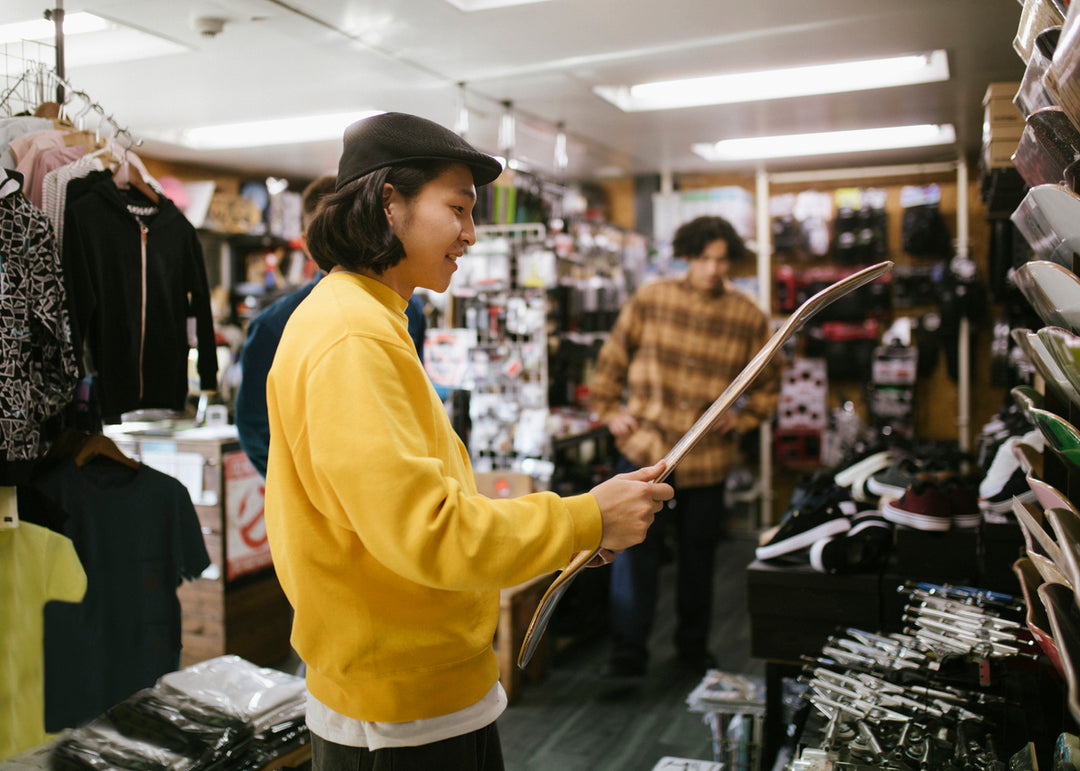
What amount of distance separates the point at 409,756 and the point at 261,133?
5.13m

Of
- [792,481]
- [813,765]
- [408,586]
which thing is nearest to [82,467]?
[408,586]

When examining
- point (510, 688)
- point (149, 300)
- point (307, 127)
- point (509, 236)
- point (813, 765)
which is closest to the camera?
point (813, 765)

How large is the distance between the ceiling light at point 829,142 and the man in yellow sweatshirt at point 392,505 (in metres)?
4.79

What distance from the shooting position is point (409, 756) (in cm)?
122

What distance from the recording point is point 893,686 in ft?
5.50

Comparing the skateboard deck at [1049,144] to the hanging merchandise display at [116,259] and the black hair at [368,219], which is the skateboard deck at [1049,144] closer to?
the black hair at [368,219]

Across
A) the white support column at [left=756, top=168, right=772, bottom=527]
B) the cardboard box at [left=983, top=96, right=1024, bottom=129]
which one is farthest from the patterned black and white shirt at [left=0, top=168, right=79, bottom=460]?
the white support column at [left=756, top=168, right=772, bottom=527]

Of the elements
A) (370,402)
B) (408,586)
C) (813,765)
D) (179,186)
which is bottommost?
(813,765)

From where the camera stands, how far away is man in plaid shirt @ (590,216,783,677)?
3.56 metres

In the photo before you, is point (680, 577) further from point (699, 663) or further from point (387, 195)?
point (387, 195)

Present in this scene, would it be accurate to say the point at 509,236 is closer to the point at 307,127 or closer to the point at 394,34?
the point at 394,34

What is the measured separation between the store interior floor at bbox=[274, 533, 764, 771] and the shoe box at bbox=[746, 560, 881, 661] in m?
0.74

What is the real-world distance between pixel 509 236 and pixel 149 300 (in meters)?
1.90

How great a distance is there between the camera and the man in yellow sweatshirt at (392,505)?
1.04 meters
